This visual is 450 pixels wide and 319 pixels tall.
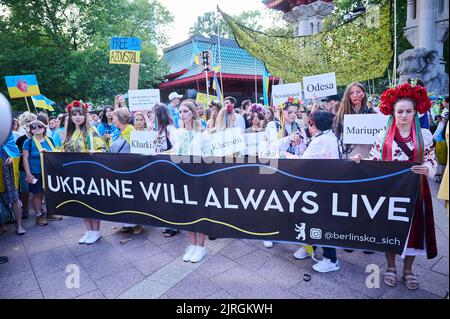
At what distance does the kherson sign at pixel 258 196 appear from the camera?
2.42 meters

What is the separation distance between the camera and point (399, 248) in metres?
2.42

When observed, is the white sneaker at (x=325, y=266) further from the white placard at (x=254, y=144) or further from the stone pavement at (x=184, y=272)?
the white placard at (x=254, y=144)

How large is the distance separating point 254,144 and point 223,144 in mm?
795

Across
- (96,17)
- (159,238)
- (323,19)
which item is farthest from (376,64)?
(96,17)

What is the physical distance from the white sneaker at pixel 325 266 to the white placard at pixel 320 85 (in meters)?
2.90

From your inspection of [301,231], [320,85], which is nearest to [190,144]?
[301,231]

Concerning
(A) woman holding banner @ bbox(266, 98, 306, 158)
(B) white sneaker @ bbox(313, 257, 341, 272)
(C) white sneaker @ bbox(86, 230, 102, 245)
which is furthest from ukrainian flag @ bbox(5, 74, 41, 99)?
(B) white sneaker @ bbox(313, 257, 341, 272)

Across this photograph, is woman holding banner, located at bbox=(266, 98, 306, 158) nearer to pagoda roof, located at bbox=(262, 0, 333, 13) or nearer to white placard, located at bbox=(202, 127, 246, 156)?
white placard, located at bbox=(202, 127, 246, 156)

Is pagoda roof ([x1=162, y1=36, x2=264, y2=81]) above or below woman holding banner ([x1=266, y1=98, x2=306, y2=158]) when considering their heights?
above

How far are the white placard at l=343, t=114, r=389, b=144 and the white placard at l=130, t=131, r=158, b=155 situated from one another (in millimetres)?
2478

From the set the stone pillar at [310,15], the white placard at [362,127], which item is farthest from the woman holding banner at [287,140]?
the stone pillar at [310,15]

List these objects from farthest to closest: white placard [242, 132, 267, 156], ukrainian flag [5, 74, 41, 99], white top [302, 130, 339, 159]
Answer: ukrainian flag [5, 74, 41, 99]
white placard [242, 132, 267, 156]
white top [302, 130, 339, 159]

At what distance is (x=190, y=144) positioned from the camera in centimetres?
338

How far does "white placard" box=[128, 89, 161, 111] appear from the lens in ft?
16.9
